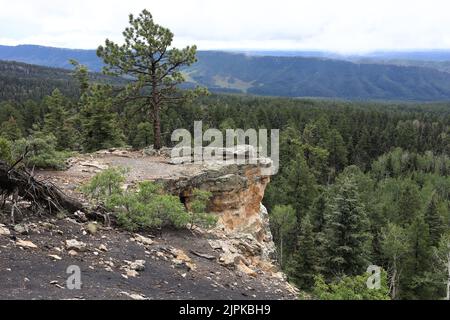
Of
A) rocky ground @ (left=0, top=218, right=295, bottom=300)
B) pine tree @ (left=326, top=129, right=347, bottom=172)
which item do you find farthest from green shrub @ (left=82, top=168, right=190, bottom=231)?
pine tree @ (left=326, top=129, right=347, bottom=172)

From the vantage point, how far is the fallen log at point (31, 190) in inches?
407

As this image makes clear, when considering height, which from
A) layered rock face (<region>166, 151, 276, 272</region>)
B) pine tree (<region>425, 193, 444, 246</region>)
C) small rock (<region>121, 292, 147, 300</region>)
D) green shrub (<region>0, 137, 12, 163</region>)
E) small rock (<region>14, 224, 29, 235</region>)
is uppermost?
green shrub (<region>0, 137, 12, 163</region>)

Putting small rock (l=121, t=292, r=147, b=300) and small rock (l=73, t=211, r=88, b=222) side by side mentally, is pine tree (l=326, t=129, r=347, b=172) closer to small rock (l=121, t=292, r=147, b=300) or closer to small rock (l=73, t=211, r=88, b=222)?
small rock (l=73, t=211, r=88, b=222)

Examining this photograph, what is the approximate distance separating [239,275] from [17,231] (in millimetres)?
5615

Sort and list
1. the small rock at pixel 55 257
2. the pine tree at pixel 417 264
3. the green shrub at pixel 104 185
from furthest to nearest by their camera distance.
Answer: the pine tree at pixel 417 264 → the green shrub at pixel 104 185 → the small rock at pixel 55 257

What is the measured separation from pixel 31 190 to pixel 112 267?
309 cm

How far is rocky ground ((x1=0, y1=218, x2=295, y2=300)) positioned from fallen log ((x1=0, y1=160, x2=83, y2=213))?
60cm

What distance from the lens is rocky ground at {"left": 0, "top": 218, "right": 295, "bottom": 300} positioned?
26.4 ft

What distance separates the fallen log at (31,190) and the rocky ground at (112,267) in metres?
0.60

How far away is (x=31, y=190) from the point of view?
427 inches

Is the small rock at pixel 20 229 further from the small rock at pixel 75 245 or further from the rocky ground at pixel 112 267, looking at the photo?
the small rock at pixel 75 245

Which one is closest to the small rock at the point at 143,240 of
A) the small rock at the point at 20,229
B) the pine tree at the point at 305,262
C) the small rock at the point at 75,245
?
the small rock at the point at 75,245

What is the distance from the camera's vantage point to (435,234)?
1610 inches
